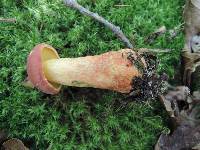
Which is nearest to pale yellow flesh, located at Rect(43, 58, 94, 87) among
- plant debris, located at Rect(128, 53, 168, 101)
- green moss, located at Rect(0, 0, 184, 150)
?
green moss, located at Rect(0, 0, 184, 150)

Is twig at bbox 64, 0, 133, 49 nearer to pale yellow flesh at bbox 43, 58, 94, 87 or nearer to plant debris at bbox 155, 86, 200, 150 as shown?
pale yellow flesh at bbox 43, 58, 94, 87

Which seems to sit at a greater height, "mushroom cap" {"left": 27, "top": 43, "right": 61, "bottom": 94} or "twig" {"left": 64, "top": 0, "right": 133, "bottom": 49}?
"twig" {"left": 64, "top": 0, "right": 133, "bottom": 49}

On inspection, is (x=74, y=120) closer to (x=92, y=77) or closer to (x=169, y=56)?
(x=92, y=77)

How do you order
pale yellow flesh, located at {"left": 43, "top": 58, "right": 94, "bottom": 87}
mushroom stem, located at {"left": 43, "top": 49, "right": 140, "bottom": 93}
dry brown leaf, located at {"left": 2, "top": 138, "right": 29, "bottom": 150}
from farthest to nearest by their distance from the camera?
1. dry brown leaf, located at {"left": 2, "top": 138, "right": 29, "bottom": 150}
2. pale yellow flesh, located at {"left": 43, "top": 58, "right": 94, "bottom": 87}
3. mushroom stem, located at {"left": 43, "top": 49, "right": 140, "bottom": 93}

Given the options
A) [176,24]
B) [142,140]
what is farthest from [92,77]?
[176,24]

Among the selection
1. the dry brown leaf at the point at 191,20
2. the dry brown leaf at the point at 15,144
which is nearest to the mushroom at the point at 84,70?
the dry brown leaf at the point at 15,144

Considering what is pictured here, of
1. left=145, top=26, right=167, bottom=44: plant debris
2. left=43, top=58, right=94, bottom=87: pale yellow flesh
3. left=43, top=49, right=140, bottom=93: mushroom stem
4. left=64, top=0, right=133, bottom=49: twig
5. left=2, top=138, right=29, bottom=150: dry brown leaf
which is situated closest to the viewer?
left=43, top=49, right=140, bottom=93: mushroom stem

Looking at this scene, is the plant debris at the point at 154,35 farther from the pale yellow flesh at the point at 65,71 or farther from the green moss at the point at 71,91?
the pale yellow flesh at the point at 65,71
